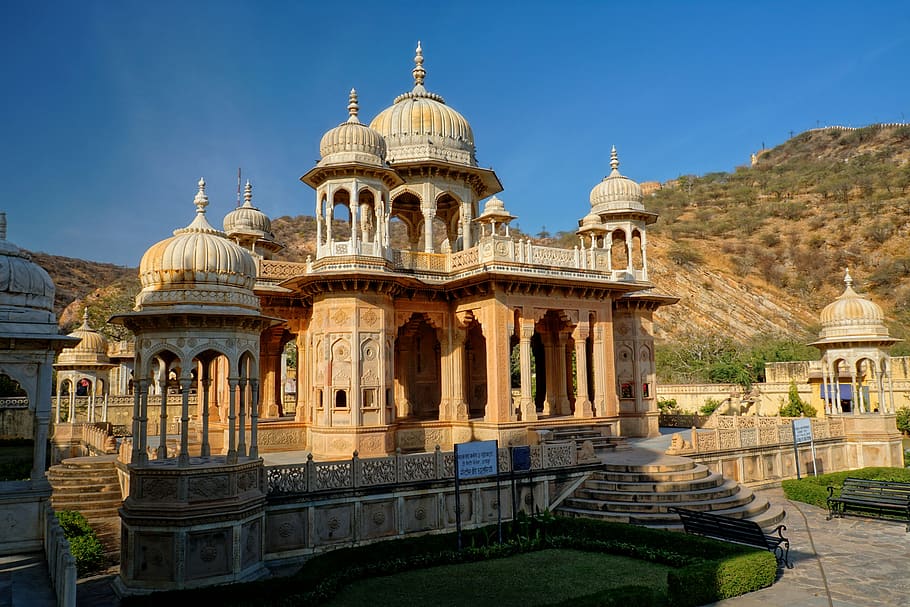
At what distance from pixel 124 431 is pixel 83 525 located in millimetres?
19577

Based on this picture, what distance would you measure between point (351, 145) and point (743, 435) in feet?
45.9

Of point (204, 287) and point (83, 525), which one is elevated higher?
point (204, 287)

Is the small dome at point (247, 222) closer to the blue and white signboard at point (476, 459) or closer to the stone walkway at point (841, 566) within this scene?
the blue and white signboard at point (476, 459)

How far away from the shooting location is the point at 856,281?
6138 centimetres

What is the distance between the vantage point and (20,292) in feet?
35.0

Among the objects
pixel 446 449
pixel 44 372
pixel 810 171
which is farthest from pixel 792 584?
pixel 810 171

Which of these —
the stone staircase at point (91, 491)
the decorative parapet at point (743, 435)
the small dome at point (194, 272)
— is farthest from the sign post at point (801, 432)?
the stone staircase at point (91, 491)

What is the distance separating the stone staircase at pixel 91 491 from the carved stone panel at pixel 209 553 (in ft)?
22.7

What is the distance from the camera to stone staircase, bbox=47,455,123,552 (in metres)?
18.0

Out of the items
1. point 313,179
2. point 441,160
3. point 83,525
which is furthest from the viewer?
point 441,160

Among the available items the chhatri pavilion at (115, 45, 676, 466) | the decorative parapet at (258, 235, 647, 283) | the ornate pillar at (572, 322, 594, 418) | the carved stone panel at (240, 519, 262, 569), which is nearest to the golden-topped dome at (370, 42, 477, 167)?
the chhatri pavilion at (115, 45, 676, 466)

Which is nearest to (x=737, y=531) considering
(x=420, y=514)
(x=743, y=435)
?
(x=420, y=514)

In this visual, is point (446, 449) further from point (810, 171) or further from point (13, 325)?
point (810, 171)

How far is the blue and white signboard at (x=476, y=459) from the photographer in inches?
517
